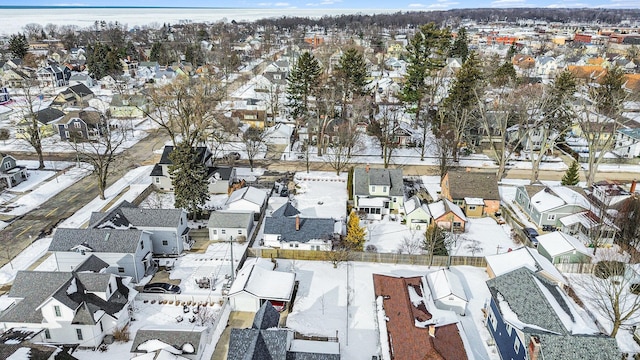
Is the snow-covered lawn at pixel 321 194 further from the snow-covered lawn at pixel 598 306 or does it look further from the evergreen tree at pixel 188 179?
the snow-covered lawn at pixel 598 306

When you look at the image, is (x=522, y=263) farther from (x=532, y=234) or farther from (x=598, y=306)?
(x=532, y=234)

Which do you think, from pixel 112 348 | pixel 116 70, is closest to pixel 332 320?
pixel 112 348

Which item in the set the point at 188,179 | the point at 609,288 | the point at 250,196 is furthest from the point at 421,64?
the point at 609,288

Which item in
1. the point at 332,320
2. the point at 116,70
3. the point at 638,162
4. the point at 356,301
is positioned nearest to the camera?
the point at 332,320

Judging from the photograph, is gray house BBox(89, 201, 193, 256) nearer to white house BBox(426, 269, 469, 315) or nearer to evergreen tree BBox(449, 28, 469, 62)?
white house BBox(426, 269, 469, 315)

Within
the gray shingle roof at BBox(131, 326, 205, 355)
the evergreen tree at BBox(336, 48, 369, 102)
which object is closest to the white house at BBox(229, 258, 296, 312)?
the gray shingle roof at BBox(131, 326, 205, 355)

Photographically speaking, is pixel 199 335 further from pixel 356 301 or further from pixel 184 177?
pixel 184 177

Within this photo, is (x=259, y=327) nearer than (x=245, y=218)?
Yes
